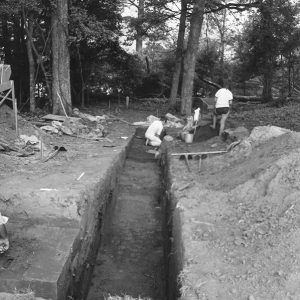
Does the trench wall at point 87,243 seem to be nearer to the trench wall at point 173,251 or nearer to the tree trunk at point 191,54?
the trench wall at point 173,251

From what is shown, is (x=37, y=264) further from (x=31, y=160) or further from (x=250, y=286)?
→ (x=31, y=160)

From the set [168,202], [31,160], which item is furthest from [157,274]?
[31,160]

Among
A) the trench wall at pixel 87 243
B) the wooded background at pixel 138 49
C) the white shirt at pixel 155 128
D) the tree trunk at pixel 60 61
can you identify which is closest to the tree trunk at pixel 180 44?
the wooded background at pixel 138 49

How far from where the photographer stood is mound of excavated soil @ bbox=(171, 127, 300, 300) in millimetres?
5133

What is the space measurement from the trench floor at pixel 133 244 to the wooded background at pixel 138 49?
6866 mm

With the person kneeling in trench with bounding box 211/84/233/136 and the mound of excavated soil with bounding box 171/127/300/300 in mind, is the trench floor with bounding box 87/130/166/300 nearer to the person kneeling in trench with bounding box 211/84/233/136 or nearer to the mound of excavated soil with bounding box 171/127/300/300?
the mound of excavated soil with bounding box 171/127/300/300

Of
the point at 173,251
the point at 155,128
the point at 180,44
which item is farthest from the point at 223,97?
Answer: the point at 180,44

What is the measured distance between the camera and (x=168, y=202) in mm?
9750

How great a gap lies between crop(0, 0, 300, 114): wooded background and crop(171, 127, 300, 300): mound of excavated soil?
9.96 m

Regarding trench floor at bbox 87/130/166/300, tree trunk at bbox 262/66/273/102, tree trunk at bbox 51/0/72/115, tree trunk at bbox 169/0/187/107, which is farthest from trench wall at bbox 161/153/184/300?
tree trunk at bbox 262/66/273/102

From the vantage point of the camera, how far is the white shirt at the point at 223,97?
41.7 ft

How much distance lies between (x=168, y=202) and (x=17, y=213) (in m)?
3.46

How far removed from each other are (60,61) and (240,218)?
1222 cm

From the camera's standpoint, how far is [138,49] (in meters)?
30.3
